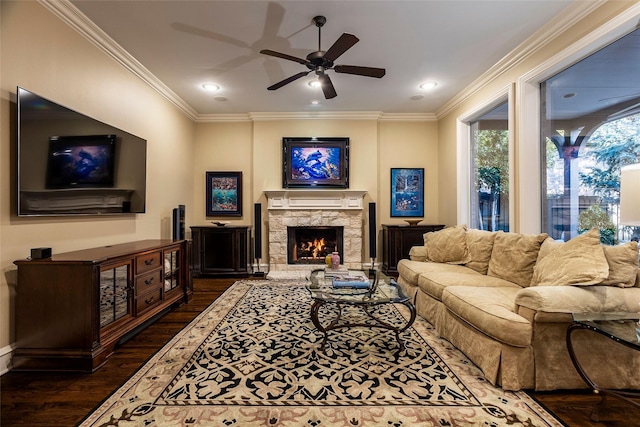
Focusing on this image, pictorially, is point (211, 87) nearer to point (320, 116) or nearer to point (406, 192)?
point (320, 116)

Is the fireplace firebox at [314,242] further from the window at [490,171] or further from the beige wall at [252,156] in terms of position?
the window at [490,171]

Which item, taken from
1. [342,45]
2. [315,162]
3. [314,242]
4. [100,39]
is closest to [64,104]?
Result: [100,39]

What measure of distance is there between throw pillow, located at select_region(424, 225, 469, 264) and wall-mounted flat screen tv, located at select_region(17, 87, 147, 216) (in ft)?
11.9

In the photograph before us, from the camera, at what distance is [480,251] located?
3309 millimetres

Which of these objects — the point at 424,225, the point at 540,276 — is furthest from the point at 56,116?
the point at 424,225

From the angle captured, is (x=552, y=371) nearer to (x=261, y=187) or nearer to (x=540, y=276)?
(x=540, y=276)

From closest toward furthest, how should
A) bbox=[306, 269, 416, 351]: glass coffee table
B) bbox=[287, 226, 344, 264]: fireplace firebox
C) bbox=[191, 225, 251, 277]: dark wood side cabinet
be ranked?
bbox=[306, 269, 416, 351]: glass coffee table, bbox=[191, 225, 251, 277]: dark wood side cabinet, bbox=[287, 226, 344, 264]: fireplace firebox

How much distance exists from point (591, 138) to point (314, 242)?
4.07m

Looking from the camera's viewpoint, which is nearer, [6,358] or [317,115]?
[6,358]

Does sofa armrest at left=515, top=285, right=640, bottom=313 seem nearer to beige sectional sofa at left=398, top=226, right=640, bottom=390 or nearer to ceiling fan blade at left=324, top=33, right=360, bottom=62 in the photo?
beige sectional sofa at left=398, top=226, right=640, bottom=390

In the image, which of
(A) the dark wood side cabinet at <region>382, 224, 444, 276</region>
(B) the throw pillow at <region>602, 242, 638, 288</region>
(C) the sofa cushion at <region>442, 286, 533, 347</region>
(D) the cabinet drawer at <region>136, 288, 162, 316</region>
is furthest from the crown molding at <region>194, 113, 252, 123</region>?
(B) the throw pillow at <region>602, 242, 638, 288</region>

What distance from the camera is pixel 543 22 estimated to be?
285 cm

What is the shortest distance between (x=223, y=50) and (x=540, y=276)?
148 inches

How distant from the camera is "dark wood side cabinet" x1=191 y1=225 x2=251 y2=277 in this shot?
5.14 metres
